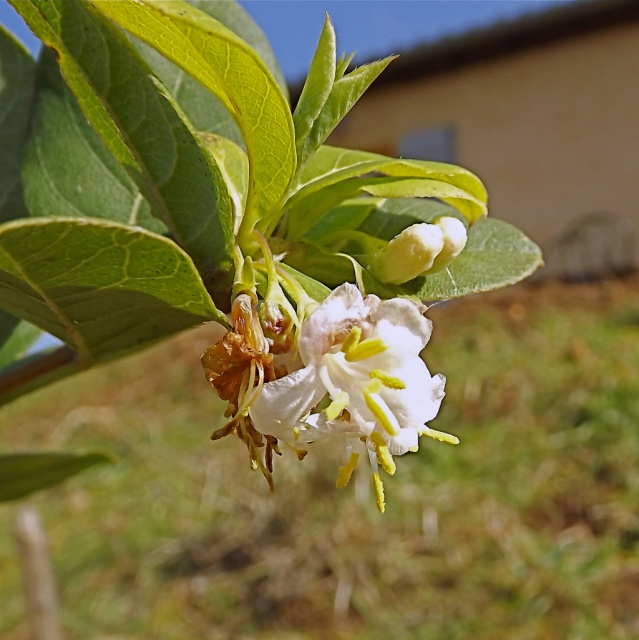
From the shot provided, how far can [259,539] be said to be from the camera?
3.31 m

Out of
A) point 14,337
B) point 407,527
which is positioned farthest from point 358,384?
point 407,527

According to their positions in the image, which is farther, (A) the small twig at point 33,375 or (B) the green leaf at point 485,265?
(A) the small twig at point 33,375

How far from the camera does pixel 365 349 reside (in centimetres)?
49

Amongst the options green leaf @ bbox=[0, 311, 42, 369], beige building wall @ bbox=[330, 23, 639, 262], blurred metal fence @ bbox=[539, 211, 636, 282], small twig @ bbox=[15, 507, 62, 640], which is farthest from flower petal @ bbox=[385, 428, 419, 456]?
beige building wall @ bbox=[330, 23, 639, 262]

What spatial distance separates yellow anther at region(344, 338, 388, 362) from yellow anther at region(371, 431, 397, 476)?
1.9 inches

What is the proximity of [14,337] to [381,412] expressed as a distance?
561 mm

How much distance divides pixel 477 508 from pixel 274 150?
285cm

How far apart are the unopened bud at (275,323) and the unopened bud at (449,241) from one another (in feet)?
0.41

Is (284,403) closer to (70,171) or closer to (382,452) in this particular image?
(382,452)

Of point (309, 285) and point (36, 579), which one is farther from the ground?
point (309, 285)

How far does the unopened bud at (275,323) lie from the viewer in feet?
1.62

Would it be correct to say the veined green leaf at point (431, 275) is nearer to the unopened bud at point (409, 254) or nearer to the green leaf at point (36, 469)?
the unopened bud at point (409, 254)

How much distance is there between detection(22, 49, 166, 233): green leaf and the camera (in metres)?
0.76

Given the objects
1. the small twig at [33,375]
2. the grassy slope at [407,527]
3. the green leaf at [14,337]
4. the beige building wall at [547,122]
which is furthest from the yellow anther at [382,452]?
the beige building wall at [547,122]
